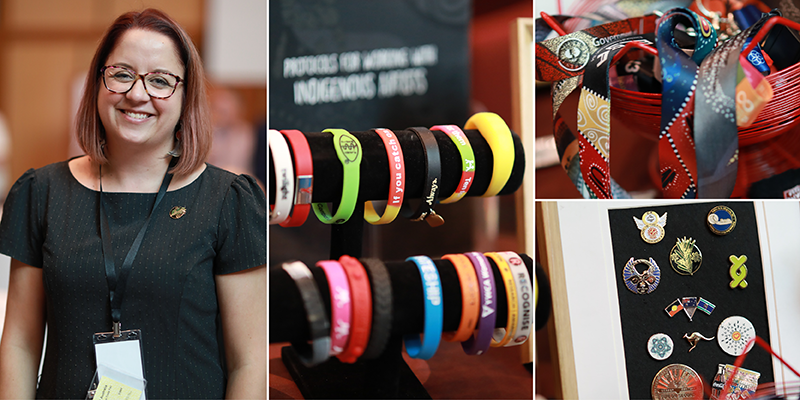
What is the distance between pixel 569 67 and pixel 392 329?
1.22 feet

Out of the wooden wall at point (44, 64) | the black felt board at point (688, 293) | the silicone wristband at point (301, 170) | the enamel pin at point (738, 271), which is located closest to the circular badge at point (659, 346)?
the black felt board at point (688, 293)

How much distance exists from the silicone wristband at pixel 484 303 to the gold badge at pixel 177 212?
15.1 inches

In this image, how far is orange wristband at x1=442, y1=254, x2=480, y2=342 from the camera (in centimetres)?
55

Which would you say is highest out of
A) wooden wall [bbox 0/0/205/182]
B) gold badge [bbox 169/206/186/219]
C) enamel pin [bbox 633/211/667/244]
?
wooden wall [bbox 0/0/205/182]

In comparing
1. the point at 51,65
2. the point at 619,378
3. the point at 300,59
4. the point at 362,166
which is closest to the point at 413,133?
the point at 362,166

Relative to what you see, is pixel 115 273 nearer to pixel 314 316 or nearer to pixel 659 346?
pixel 314 316

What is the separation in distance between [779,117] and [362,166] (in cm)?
47

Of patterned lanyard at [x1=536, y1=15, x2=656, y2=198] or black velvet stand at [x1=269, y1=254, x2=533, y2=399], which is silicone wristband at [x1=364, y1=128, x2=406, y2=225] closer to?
black velvet stand at [x1=269, y1=254, x2=533, y2=399]

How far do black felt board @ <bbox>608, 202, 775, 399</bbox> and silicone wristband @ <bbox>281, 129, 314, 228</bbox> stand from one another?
0.36 m

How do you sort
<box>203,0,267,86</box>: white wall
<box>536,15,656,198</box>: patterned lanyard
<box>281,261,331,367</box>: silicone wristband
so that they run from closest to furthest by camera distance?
<box>281,261,331,367</box>: silicone wristband, <box>536,15,656,198</box>: patterned lanyard, <box>203,0,267,86</box>: white wall

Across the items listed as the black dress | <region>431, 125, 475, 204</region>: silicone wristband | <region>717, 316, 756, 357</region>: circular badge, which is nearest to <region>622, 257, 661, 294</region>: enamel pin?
<region>717, 316, 756, 357</region>: circular badge

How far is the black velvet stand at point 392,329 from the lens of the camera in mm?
523

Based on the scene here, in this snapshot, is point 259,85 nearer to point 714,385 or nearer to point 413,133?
point 413,133

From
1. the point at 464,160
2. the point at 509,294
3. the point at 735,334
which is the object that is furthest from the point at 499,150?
the point at 735,334
